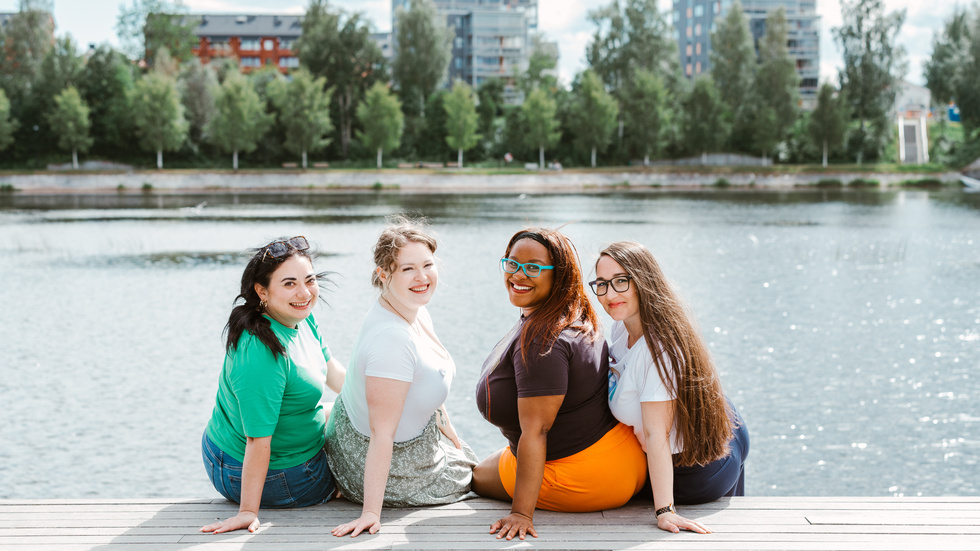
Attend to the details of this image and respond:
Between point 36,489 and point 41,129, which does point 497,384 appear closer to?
point 36,489

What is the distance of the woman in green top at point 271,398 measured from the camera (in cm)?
375

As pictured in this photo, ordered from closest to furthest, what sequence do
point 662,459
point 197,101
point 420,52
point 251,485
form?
point 662,459, point 251,485, point 197,101, point 420,52

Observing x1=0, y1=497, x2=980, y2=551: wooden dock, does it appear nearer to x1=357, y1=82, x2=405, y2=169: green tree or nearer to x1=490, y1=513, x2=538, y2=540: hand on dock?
x1=490, y1=513, x2=538, y2=540: hand on dock

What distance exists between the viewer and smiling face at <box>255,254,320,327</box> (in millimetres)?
3898

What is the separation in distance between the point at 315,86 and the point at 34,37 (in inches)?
938

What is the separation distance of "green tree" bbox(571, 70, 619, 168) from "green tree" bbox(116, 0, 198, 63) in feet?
121

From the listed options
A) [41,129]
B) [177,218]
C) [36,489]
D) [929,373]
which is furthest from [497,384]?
[41,129]

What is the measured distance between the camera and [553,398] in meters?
3.57

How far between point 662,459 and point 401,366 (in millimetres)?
1201

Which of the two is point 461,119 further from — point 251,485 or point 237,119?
point 251,485

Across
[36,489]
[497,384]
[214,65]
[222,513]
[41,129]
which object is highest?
[214,65]

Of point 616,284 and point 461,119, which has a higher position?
point 461,119

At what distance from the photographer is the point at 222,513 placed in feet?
13.2

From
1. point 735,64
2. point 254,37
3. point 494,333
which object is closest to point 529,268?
point 494,333
